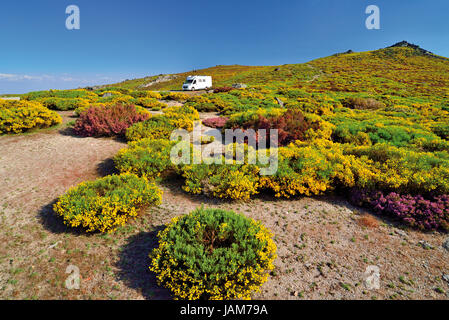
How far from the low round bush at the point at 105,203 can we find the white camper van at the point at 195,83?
3501cm

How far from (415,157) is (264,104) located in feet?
43.2

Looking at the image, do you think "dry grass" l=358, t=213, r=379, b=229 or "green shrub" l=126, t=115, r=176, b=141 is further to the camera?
"green shrub" l=126, t=115, r=176, b=141

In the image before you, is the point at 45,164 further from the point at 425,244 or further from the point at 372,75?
the point at 372,75

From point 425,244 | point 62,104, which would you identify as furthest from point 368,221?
A: point 62,104

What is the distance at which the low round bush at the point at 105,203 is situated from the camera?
15.1ft

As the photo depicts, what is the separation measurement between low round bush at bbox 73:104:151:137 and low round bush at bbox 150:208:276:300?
8.26 metres

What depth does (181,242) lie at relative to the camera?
3830 millimetres

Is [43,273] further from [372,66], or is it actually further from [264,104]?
[372,66]

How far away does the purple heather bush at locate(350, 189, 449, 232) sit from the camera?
514cm

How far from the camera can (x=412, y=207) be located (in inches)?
214

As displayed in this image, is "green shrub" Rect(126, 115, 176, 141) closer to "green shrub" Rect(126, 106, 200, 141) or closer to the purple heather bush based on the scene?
"green shrub" Rect(126, 106, 200, 141)

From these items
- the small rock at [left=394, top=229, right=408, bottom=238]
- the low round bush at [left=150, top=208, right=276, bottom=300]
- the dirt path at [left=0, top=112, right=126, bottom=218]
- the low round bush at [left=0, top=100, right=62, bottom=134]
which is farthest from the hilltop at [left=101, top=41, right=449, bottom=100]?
the low round bush at [left=150, top=208, right=276, bottom=300]

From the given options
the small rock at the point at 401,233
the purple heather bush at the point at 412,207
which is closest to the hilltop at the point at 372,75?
the purple heather bush at the point at 412,207
